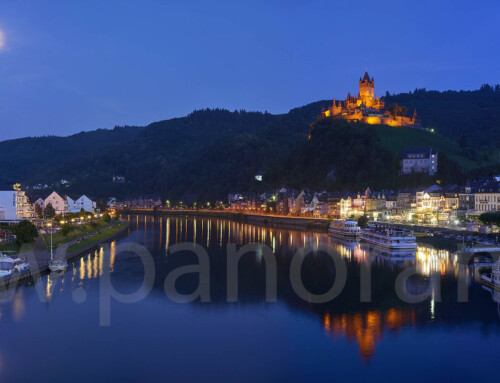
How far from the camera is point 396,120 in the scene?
3713 inches

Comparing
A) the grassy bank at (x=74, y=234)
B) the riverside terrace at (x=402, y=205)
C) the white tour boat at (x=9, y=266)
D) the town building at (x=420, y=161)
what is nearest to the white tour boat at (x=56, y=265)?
the white tour boat at (x=9, y=266)

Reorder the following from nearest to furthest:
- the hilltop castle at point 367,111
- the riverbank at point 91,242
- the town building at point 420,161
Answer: the riverbank at point 91,242, the town building at point 420,161, the hilltop castle at point 367,111

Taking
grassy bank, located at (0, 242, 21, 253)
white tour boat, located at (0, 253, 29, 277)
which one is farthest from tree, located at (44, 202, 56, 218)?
white tour boat, located at (0, 253, 29, 277)

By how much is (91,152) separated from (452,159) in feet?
388

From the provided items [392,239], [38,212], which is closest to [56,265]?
[392,239]

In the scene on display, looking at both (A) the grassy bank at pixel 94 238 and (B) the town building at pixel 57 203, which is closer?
(A) the grassy bank at pixel 94 238

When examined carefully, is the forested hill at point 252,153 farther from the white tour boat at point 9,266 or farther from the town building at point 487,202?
the white tour boat at point 9,266

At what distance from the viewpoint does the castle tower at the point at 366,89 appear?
9931 centimetres

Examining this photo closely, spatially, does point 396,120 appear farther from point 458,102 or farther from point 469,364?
point 469,364

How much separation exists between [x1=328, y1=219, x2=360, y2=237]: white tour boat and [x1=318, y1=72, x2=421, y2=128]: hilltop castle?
42941 mm

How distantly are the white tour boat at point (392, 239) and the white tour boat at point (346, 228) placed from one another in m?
4.50

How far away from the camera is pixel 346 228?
171ft

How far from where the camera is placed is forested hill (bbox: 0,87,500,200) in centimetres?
8350

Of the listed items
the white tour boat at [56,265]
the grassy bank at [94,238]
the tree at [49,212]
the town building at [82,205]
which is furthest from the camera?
the town building at [82,205]
